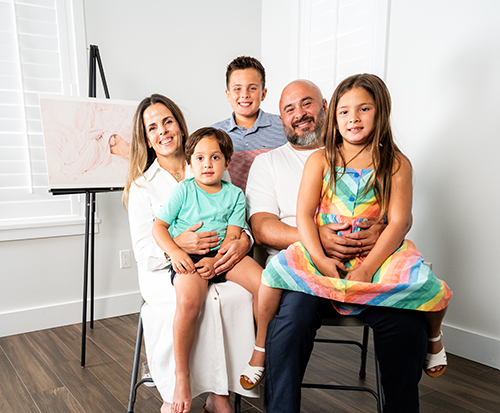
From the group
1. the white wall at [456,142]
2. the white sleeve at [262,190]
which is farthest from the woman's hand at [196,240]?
the white wall at [456,142]

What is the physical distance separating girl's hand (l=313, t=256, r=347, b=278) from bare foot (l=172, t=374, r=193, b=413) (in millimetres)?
614

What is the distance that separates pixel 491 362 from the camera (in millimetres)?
2197

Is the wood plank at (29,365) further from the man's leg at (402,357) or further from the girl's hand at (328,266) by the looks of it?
the man's leg at (402,357)

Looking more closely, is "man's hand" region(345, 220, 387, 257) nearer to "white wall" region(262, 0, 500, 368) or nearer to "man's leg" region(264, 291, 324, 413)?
"man's leg" region(264, 291, 324, 413)

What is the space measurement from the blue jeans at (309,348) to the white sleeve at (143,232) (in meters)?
0.59

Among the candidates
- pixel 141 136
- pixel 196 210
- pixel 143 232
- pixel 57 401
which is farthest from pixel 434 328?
pixel 57 401

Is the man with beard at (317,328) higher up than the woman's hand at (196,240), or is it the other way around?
the woman's hand at (196,240)

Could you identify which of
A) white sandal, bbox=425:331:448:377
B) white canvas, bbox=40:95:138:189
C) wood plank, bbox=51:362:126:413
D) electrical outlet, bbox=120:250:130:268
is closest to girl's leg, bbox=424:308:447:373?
white sandal, bbox=425:331:448:377

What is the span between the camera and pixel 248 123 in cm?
229

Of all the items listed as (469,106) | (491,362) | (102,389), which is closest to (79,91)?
(102,389)

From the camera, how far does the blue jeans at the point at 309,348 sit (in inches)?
50.6

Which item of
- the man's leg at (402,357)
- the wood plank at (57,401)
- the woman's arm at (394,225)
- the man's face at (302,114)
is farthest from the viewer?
the man's face at (302,114)

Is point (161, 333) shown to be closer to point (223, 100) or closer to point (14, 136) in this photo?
point (14, 136)

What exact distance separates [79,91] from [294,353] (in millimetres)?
2317
